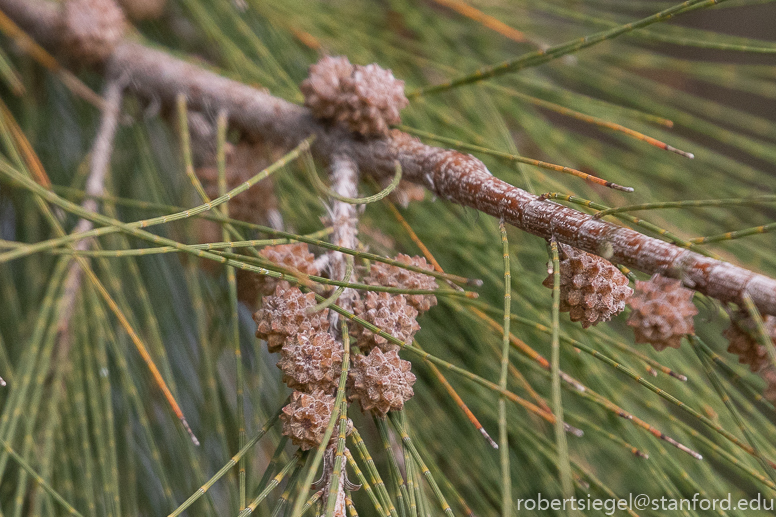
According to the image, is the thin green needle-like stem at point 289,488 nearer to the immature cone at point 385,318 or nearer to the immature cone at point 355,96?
the immature cone at point 385,318

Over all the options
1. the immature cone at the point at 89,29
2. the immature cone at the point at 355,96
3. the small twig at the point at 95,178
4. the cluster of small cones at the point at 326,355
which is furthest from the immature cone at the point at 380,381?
the immature cone at the point at 89,29

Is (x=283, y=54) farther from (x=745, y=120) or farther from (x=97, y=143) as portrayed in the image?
(x=745, y=120)

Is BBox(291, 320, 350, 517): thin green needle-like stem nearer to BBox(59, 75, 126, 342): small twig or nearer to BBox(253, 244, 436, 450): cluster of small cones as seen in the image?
BBox(253, 244, 436, 450): cluster of small cones

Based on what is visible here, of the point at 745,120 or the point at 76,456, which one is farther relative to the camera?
the point at 745,120

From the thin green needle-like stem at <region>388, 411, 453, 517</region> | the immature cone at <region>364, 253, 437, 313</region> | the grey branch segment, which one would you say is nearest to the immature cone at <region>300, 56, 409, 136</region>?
the grey branch segment

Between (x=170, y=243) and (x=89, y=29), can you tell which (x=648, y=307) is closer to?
(x=170, y=243)

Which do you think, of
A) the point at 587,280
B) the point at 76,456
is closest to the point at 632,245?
the point at 587,280
